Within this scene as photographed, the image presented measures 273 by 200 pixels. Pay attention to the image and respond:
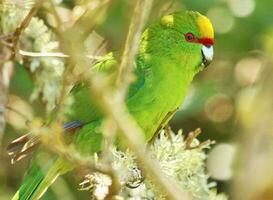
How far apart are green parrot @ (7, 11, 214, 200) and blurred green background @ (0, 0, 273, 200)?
0.59 m

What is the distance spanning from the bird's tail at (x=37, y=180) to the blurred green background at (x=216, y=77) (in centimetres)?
77

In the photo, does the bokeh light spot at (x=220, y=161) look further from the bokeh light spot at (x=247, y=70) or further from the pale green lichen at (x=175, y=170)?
the pale green lichen at (x=175, y=170)

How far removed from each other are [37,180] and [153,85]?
55 centimetres

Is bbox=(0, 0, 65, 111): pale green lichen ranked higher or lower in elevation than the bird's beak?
higher

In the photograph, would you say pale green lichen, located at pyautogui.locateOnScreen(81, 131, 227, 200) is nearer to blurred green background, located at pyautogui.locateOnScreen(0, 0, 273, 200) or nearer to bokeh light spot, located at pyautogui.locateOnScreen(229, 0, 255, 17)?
blurred green background, located at pyautogui.locateOnScreen(0, 0, 273, 200)

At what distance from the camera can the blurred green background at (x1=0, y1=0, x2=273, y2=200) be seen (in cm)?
349

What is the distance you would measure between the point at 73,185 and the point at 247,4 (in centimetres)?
122

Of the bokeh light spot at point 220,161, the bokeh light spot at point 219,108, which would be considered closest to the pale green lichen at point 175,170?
the bokeh light spot at point 220,161

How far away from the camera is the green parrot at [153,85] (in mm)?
2609

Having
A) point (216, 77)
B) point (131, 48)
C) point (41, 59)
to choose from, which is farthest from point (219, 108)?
point (131, 48)

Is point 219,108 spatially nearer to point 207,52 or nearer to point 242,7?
point 242,7

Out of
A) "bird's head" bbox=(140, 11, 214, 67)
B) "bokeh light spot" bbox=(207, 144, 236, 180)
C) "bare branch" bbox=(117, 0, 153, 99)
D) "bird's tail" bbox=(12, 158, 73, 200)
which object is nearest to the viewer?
"bare branch" bbox=(117, 0, 153, 99)

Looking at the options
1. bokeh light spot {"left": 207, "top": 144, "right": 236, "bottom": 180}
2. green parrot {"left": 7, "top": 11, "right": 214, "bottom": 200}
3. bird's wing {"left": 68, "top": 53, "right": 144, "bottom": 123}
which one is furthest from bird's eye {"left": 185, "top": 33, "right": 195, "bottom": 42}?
bokeh light spot {"left": 207, "top": 144, "right": 236, "bottom": 180}

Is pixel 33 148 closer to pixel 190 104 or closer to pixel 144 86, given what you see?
pixel 144 86
